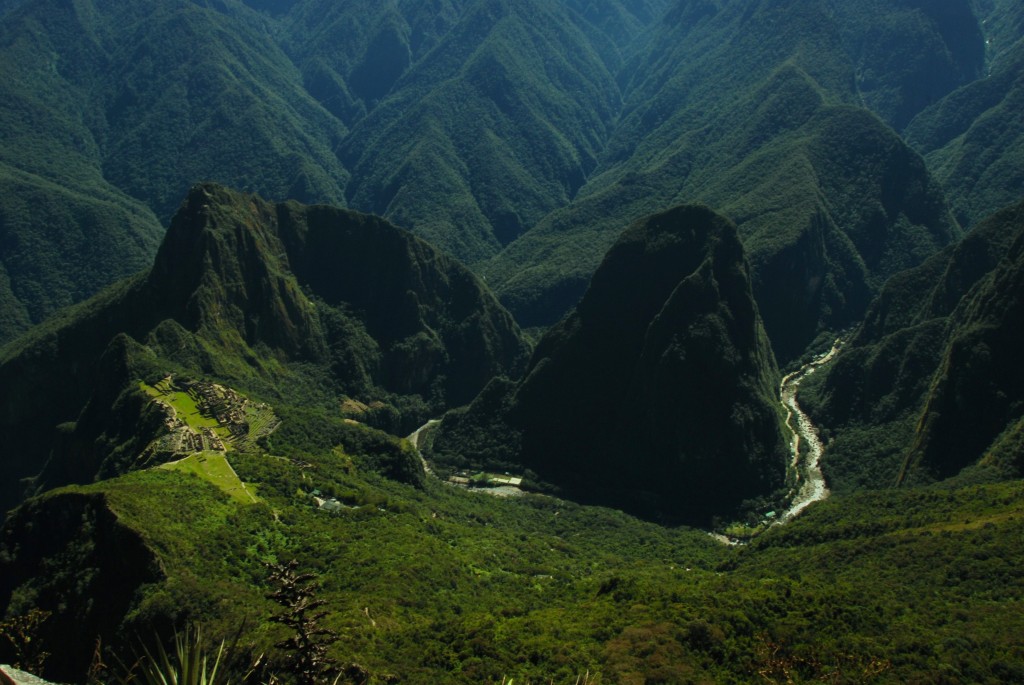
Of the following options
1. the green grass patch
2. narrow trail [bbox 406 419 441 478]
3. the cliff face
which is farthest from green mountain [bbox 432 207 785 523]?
the cliff face

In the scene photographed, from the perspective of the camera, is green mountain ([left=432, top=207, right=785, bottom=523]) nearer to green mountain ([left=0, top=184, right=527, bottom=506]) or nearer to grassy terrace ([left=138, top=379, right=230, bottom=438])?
green mountain ([left=0, top=184, right=527, bottom=506])

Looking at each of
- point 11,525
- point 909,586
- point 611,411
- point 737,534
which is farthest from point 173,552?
point 611,411

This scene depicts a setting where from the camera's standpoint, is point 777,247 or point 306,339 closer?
point 306,339

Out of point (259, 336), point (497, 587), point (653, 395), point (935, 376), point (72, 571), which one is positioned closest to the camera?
point (72, 571)

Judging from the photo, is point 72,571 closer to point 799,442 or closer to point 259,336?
point 259,336

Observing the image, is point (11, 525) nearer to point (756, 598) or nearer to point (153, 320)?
point (756, 598)

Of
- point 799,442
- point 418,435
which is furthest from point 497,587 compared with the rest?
point 418,435

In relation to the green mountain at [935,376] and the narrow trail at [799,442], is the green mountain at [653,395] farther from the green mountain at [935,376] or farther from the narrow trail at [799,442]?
the green mountain at [935,376]
